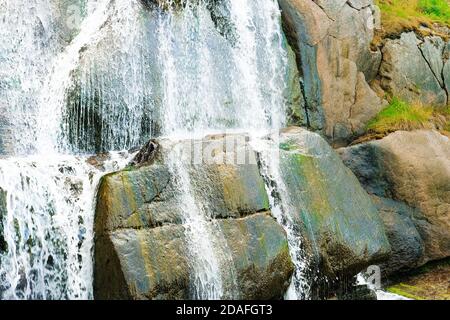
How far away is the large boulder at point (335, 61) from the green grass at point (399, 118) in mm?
160

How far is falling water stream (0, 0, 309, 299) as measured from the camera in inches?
318

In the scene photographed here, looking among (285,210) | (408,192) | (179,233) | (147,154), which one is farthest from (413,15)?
(179,233)

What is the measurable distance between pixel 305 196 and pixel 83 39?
398 cm

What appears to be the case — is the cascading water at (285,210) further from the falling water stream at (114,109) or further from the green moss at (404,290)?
the green moss at (404,290)

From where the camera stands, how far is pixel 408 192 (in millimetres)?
11188

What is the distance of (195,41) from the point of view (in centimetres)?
1107

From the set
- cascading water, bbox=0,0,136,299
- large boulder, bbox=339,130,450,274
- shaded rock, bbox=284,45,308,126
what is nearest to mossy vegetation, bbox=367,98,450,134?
large boulder, bbox=339,130,450,274

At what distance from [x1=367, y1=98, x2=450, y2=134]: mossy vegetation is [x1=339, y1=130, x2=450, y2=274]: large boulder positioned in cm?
82

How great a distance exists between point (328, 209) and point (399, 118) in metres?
3.39

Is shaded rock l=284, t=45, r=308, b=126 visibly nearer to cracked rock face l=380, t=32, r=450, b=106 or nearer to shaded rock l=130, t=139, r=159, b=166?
cracked rock face l=380, t=32, r=450, b=106

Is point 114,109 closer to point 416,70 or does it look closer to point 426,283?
point 426,283
